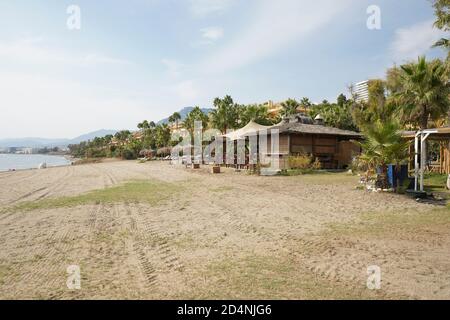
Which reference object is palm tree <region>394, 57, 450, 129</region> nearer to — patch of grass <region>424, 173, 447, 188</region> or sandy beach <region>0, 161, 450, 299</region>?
patch of grass <region>424, 173, 447, 188</region>

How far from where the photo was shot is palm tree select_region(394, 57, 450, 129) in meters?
19.0

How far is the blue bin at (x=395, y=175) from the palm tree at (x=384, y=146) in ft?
0.51

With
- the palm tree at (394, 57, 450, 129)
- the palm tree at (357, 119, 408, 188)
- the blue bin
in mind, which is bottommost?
the blue bin

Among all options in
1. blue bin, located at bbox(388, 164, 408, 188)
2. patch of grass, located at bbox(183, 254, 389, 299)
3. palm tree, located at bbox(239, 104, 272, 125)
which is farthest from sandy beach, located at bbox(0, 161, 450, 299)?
palm tree, located at bbox(239, 104, 272, 125)

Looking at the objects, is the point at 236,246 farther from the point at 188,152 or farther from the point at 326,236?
the point at 188,152

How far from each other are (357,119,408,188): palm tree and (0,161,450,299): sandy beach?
2.16 metres

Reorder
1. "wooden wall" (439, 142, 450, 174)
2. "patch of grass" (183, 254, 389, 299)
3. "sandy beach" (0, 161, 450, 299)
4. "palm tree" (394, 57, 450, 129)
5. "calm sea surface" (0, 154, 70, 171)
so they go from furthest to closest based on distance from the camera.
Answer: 1. "calm sea surface" (0, 154, 70, 171)
2. "palm tree" (394, 57, 450, 129)
3. "wooden wall" (439, 142, 450, 174)
4. "sandy beach" (0, 161, 450, 299)
5. "patch of grass" (183, 254, 389, 299)

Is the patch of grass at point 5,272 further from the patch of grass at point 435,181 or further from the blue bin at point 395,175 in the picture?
the patch of grass at point 435,181

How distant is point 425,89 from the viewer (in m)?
19.2

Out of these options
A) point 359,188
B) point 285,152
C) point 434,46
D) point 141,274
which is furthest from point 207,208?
point 285,152

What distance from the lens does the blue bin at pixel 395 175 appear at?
1209cm

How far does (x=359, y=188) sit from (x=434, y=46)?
7.09m

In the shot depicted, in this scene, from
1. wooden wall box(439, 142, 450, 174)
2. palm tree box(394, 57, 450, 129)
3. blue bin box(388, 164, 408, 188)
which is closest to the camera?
blue bin box(388, 164, 408, 188)
